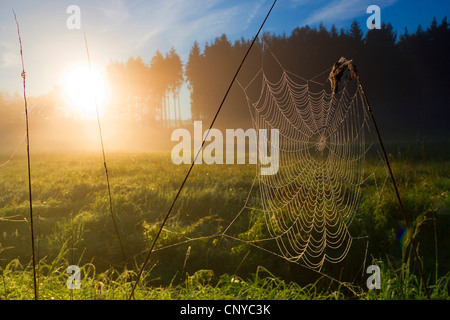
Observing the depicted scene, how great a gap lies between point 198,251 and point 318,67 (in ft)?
118

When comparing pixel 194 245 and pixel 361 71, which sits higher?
pixel 361 71

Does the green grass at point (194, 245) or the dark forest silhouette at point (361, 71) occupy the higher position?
the dark forest silhouette at point (361, 71)

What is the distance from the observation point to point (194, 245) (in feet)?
16.1

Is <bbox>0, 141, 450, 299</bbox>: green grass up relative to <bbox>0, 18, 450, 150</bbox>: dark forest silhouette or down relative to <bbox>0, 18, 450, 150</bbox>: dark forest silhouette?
down

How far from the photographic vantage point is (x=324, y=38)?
38438mm

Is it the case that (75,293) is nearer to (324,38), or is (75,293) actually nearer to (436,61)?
(324,38)

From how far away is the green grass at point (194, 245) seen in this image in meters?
3.00

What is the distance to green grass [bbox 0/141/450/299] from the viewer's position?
118 inches

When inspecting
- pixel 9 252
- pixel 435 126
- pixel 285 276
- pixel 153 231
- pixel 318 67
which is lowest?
pixel 285 276

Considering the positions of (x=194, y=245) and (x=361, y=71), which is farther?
(x=361, y=71)

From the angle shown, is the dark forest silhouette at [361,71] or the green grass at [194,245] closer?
the green grass at [194,245]

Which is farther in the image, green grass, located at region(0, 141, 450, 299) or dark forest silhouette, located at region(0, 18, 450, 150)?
dark forest silhouette, located at region(0, 18, 450, 150)

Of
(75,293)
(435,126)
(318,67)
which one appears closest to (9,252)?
(75,293)
